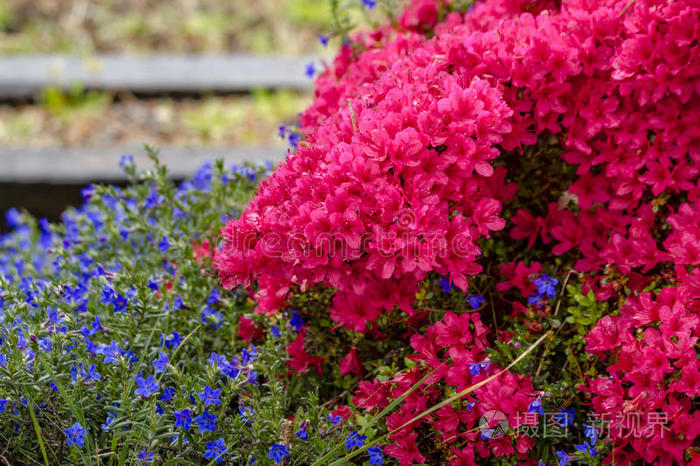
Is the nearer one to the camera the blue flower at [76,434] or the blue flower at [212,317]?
the blue flower at [76,434]

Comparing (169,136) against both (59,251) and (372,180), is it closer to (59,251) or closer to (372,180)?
(59,251)

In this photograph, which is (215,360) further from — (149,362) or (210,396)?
(149,362)

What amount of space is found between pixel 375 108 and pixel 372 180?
25cm

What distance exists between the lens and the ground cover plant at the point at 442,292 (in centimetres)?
149

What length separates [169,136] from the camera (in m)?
3.99

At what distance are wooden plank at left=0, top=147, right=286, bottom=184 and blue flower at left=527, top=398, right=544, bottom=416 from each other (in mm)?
2085

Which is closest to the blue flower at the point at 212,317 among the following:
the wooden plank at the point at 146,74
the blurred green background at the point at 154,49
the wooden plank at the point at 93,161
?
the wooden plank at the point at 93,161

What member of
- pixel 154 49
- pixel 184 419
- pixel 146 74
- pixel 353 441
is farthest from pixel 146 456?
pixel 154 49

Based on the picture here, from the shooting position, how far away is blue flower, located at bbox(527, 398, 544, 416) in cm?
151

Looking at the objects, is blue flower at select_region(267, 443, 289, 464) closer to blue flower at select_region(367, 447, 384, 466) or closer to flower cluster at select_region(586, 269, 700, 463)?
blue flower at select_region(367, 447, 384, 466)

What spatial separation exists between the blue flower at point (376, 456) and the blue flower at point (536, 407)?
0.34 m

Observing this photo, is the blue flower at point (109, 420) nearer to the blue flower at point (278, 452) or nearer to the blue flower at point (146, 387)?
the blue flower at point (146, 387)

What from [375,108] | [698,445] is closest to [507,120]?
[375,108]

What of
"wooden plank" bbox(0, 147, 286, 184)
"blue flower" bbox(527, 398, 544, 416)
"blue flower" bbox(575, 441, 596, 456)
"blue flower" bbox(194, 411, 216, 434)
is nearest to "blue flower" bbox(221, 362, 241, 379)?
"blue flower" bbox(194, 411, 216, 434)
